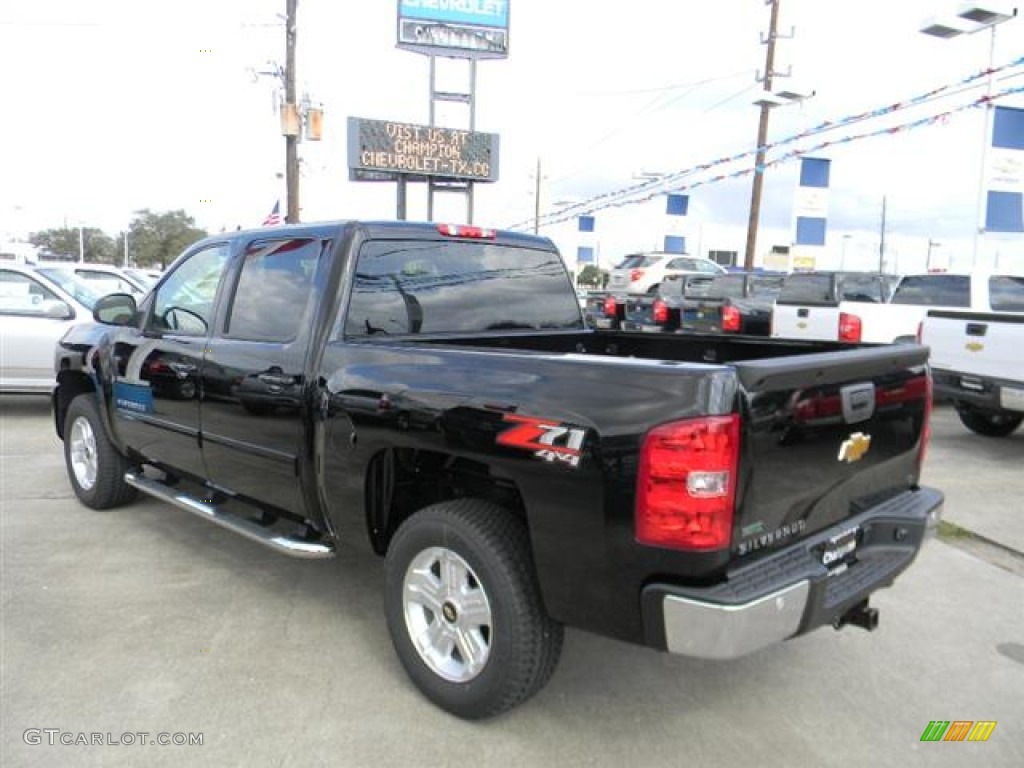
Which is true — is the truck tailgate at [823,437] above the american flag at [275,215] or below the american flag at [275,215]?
below

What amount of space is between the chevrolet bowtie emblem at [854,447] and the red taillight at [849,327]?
8.03m

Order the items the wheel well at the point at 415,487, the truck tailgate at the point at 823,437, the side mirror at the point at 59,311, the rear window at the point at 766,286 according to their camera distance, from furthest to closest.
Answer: the rear window at the point at 766,286, the side mirror at the point at 59,311, the wheel well at the point at 415,487, the truck tailgate at the point at 823,437

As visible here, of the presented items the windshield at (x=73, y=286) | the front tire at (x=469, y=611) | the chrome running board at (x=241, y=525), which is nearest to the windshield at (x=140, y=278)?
the windshield at (x=73, y=286)

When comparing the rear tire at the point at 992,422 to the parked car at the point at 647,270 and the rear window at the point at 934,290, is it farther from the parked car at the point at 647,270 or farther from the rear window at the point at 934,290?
the parked car at the point at 647,270

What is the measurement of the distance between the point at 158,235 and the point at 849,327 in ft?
260

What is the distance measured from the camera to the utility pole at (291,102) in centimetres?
2252

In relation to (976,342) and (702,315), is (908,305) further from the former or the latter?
(702,315)

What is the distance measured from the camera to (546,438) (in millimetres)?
2492

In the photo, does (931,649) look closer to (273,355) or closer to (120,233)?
(273,355)

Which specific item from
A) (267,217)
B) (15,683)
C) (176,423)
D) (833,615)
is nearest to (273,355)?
(176,423)

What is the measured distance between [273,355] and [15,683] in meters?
1.65

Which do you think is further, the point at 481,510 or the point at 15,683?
the point at 15,683

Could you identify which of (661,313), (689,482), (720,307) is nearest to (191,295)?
→ (689,482)

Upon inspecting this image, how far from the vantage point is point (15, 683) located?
311 centimetres
